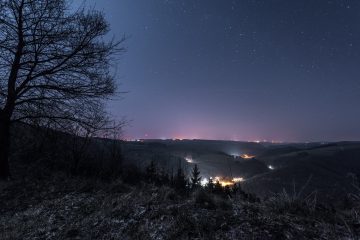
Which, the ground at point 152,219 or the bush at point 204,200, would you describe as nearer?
the ground at point 152,219

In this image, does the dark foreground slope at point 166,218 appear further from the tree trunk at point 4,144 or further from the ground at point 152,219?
the tree trunk at point 4,144

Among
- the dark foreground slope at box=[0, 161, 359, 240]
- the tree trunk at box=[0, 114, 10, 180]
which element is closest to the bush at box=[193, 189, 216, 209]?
the dark foreground slope at box=[0, 161, 359, 240]

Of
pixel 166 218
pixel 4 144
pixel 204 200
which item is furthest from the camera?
pixel 4 144

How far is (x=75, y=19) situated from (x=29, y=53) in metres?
2.06

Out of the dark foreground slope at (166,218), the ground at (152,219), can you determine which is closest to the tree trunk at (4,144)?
the ground at (152,219)

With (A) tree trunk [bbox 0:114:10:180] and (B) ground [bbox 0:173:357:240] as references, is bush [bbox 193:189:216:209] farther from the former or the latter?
(A) tree trunk [bbox 0:114:10:180]

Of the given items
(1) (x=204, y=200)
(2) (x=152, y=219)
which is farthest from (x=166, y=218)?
(1) (x=204, y=200)

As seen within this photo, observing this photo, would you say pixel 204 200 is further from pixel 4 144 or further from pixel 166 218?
pixel 4 144

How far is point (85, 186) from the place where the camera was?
25.2 feet

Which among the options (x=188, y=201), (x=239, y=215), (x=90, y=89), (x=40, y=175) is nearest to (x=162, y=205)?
(x=188, y=201)

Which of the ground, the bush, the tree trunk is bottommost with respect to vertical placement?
the ground

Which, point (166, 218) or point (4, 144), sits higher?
point (4, 144)

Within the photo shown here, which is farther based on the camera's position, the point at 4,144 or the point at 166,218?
the point at 4,144

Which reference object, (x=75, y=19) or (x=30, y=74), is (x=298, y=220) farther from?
(x=30, y=74)
